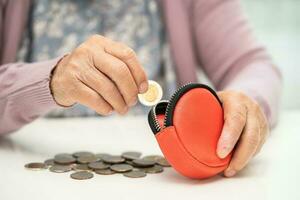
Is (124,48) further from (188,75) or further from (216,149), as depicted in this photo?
(188,75)

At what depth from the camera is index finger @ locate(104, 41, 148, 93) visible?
0.72 m

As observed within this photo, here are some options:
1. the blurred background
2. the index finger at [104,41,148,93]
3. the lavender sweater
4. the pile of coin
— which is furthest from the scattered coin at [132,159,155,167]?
the blurred background

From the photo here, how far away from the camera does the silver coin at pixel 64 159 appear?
29.8 inches

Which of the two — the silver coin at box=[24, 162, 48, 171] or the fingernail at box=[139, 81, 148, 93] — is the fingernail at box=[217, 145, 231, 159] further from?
the silver coin at box=[24, 162, 48, 171]

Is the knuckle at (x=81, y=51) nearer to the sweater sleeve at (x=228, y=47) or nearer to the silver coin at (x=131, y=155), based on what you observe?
the silver coin at (x=131, y=155)

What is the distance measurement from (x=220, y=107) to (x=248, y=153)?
0.25 feet

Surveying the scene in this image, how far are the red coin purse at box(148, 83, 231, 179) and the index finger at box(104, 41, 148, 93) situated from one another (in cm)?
4

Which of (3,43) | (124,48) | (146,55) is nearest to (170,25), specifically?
(146,55)

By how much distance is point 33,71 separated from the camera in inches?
32.7

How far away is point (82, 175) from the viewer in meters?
0.70

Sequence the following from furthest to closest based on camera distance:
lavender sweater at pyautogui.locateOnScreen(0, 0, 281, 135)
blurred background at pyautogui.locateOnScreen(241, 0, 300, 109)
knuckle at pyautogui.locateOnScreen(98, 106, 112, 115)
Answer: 1. blurred background at pyautogui.locateOnScreen(241, 0, 300, 109)
2. lavender sweater at pyautogui.locateOnScreen(0, 0, 281, 135)
3. knuckle at pyautogui.locateOnScreen(98, 106, 112, 115)

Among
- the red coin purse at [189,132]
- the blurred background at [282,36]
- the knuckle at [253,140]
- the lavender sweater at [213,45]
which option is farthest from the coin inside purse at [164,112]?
the blurred background at [282,36]

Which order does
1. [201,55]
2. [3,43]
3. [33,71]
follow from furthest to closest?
1. [201,55]
2. [3,43]
3. [33,71]

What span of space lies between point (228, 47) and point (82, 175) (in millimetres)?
595
